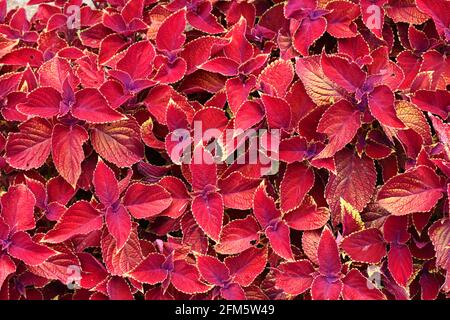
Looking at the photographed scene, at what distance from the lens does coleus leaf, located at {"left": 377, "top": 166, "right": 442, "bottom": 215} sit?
1.17 meters

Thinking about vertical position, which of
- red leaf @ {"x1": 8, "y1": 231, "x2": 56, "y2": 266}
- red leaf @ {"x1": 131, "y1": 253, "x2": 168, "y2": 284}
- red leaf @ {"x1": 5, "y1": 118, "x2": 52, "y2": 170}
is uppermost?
red leaf @ {"x1": 5, "y1": 118, "x2": 52, "y2": 170}

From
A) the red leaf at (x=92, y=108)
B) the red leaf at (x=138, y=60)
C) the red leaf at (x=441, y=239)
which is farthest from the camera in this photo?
the red leaf at (x=138, y=60)

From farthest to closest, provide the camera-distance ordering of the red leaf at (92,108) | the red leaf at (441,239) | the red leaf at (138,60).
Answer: the red leaf at (138,60) → the red leaf at (92,108) → the red leaf at (441,239)

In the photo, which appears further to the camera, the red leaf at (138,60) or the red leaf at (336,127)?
the red leaf at (138,60)

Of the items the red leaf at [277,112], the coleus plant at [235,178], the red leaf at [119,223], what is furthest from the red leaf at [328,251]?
the red leaf at [119,223]

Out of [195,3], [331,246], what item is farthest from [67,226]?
[195,3]

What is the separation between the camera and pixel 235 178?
129 cm

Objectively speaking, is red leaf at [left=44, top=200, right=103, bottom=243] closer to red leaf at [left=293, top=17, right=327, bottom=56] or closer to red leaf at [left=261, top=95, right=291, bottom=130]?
red leaf at [left=261, top=95, right=291, bottom=130]

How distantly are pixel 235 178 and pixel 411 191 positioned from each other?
0.36 meters

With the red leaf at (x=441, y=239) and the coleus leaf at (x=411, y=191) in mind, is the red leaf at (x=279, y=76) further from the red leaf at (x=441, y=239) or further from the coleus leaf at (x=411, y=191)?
the red leaf at (x=441, y=239)

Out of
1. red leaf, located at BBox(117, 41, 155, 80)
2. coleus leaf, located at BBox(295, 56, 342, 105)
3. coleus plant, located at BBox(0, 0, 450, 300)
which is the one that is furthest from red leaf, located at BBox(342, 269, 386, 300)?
red leaf, located at BBox(117, 41, 155, 80)

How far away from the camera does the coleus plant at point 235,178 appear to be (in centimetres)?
123

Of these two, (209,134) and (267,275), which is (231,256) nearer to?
(267,275)

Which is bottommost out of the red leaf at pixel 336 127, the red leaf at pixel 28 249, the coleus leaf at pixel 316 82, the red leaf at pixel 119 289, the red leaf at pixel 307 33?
the red leaf at pixel 119 289
